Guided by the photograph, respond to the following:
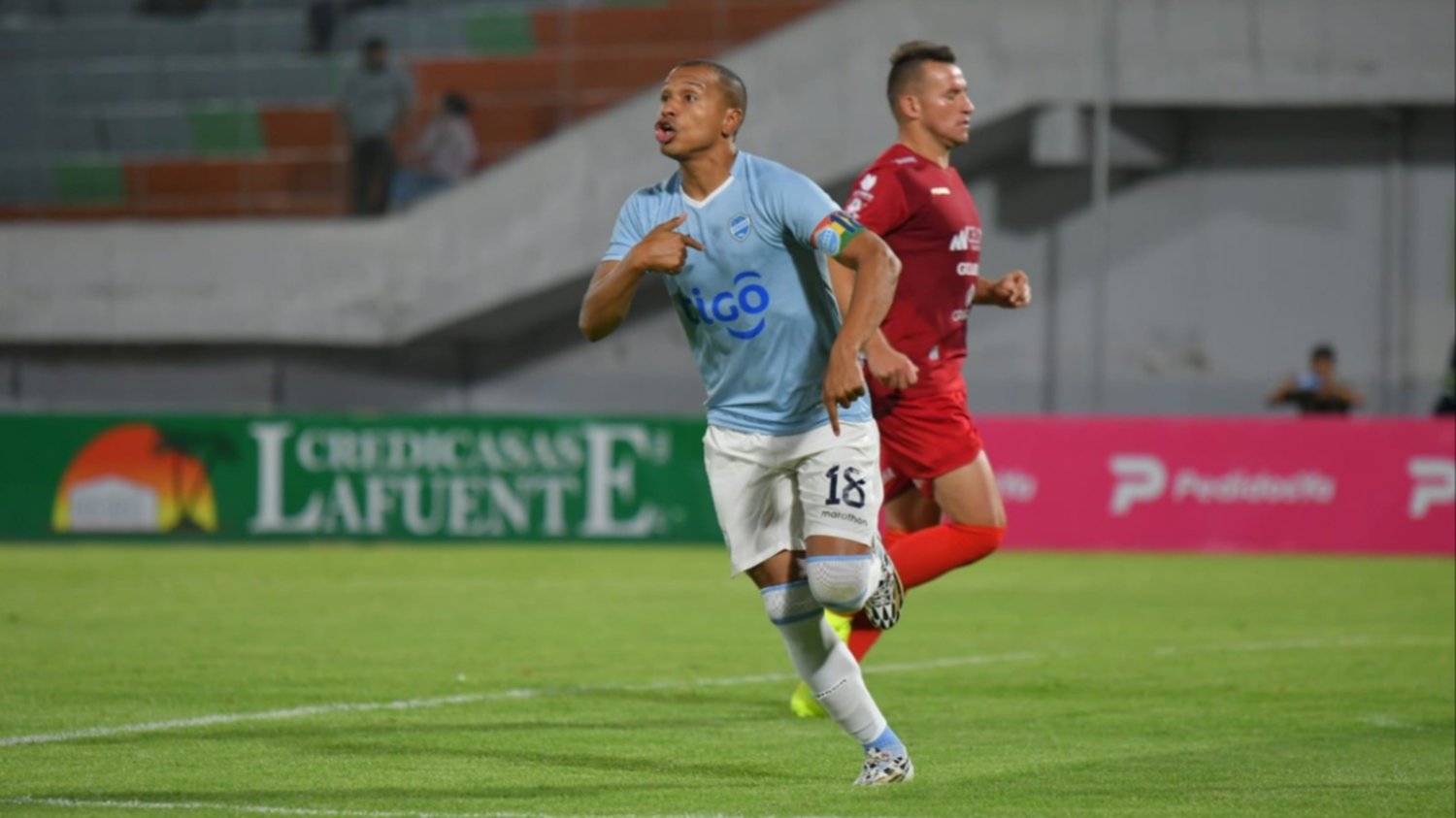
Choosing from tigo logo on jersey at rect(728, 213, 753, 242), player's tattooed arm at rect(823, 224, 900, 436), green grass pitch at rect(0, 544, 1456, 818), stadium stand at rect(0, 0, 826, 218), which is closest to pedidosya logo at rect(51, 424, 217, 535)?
green grass pitch at rect(0, 544, 1456, 818)

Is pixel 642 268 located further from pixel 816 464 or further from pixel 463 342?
pixel 463 342

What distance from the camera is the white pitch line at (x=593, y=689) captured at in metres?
8.11

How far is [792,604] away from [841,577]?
25cm

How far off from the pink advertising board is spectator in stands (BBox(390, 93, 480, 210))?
7744 millimetres

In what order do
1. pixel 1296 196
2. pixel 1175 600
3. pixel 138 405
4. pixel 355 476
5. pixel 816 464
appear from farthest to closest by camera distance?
pixel 138 405
pixel 1296 196
pixel 355 476
pixel 1175 600
pixel 816 464

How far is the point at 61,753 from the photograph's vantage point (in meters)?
7.43

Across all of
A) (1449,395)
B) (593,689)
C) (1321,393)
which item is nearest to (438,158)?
(1321,393)

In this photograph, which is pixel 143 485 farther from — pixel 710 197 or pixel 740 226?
pixel 740 226

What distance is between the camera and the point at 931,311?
8.72m

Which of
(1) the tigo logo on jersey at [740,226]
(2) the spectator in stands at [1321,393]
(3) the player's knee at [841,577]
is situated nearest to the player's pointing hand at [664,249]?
(1) the tigo logo on jersey at [740,226]

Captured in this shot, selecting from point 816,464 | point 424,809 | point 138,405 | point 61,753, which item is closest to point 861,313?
point 816,464

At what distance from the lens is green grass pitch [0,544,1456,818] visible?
6.79m

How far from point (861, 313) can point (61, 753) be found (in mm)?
3076

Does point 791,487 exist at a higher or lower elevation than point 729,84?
lower
